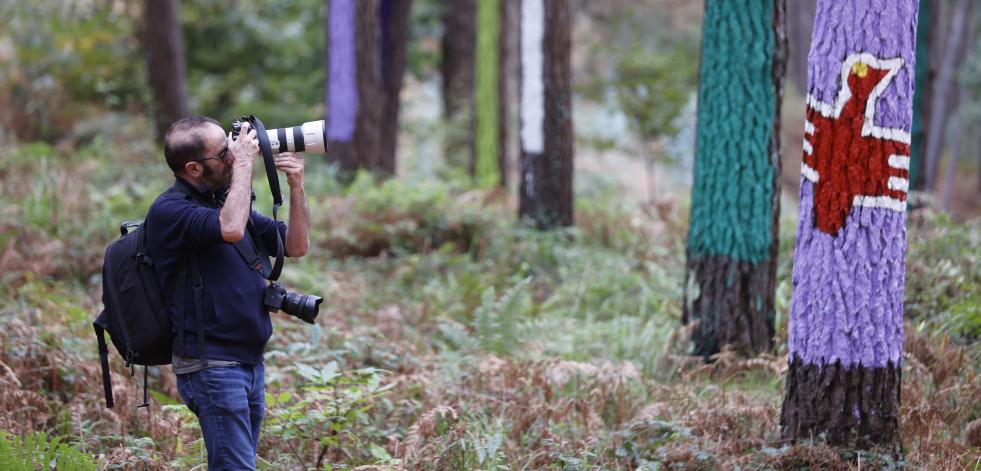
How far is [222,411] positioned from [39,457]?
3.68ft

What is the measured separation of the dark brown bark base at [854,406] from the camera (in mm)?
3941

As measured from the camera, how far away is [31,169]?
1009cm

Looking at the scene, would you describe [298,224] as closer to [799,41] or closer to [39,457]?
[39,457]

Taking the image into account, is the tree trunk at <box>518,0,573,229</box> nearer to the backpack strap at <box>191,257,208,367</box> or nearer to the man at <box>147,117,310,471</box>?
the man at <box>147,117,310,471</box>

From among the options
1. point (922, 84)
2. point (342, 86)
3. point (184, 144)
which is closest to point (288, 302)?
point (184, 144)

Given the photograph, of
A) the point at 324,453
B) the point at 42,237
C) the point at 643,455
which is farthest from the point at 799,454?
the point at 42,237

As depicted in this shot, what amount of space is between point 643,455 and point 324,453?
68.5 inches

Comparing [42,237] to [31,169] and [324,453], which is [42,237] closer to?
[31,169]

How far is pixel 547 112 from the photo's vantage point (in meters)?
9.26

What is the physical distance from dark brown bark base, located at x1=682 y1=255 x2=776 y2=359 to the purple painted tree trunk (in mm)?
1700

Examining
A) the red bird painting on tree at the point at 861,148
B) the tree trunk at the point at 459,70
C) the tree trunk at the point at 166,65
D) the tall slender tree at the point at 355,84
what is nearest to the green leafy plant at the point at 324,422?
the red bird painting on tree at the point at 861,148

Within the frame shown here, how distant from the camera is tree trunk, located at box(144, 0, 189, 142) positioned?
40.7 ft

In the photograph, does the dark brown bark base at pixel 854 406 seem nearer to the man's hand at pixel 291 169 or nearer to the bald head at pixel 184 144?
the man's hand at pixel 291 169

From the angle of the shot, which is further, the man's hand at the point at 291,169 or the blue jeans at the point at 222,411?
the man's hand at the point at 291,169
